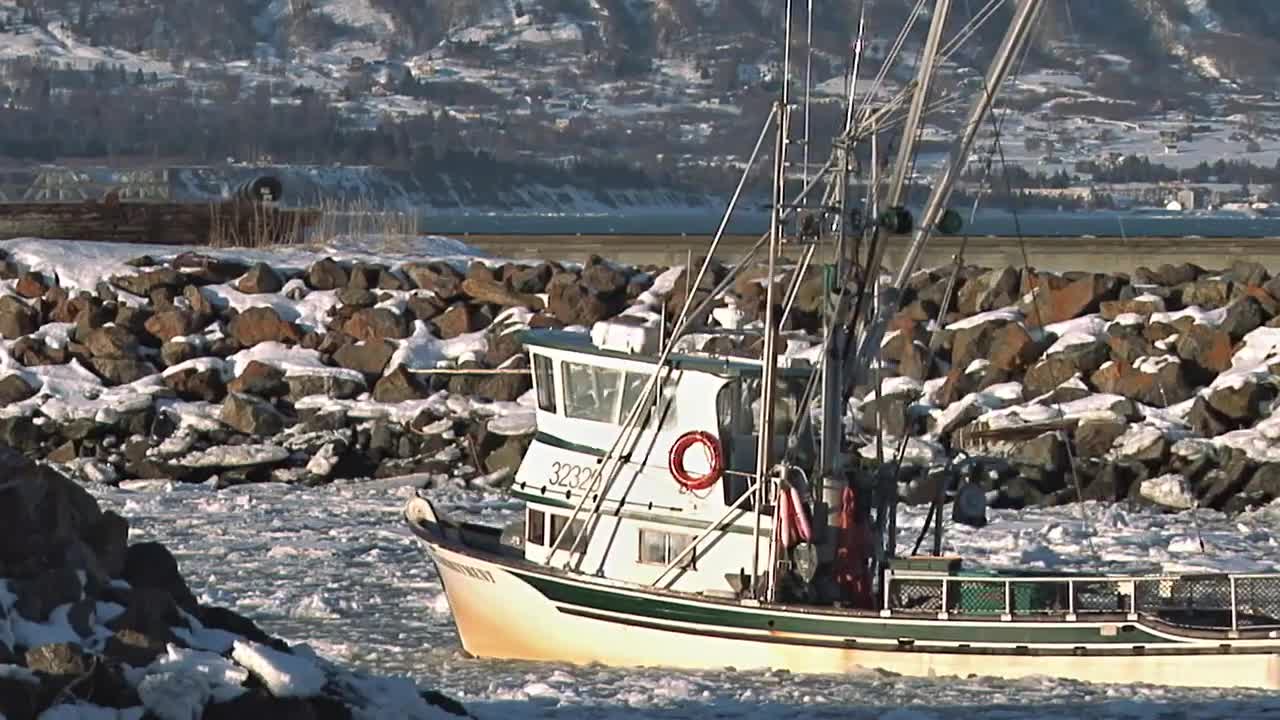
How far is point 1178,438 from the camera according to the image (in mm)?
28750

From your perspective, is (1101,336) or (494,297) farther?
(494,297)

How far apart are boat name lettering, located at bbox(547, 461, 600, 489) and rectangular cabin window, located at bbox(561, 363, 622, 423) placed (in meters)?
0.35

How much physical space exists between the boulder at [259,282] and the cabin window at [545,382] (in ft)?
51.2

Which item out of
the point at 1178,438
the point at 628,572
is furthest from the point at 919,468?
the point at 628,572

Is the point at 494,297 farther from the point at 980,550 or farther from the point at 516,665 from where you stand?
the point at 516,665

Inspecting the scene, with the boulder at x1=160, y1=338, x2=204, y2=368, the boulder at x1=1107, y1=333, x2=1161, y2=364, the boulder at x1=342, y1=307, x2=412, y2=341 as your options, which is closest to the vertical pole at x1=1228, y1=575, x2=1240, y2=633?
the boulder at x1=1107, y1=333, x2=1161, y2=364

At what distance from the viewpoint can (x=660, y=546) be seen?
64.4 feet

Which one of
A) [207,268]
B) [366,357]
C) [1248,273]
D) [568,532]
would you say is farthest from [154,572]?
[1248,273]

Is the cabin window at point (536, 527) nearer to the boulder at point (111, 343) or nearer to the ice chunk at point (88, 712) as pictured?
the ice chunk at point (88, 712)

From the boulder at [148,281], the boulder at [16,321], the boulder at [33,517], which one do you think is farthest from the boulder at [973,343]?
the boulder at [33,517]

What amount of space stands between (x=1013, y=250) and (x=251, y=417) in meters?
12.8

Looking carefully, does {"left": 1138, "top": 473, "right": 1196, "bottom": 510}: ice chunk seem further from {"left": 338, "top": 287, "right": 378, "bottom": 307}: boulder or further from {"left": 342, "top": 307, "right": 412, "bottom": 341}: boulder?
{"left": 338, "top": 287, "right": 378, "bottom": 307}: boulder

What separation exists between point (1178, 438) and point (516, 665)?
1128 centimetres

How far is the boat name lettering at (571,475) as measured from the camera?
19.8 meters
